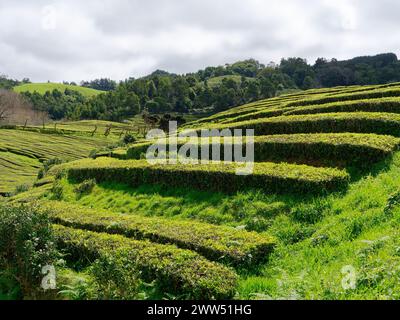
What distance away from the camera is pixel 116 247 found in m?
11.8

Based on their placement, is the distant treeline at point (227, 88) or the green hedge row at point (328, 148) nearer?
the green hedge row at point (328, 148)

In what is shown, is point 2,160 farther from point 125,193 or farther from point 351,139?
point 351,139

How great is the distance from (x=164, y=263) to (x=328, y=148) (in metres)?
9.61

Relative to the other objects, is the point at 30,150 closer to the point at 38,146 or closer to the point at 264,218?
the point at 38,146

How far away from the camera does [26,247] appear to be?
409 inches

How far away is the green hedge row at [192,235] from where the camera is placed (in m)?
10.8

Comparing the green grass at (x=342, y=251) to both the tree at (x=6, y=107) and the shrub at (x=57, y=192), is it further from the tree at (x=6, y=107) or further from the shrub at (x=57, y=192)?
the tree at (x=6, y=107)

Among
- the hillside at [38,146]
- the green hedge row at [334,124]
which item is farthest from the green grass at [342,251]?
the hillside at [38,146]

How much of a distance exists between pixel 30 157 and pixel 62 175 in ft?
207

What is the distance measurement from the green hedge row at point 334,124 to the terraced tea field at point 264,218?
2.1 inches

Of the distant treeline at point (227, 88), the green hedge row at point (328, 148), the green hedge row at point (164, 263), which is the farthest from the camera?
the distant treeline at point (227, 88)

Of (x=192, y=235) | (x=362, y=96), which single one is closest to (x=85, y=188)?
(x=192, y=235)

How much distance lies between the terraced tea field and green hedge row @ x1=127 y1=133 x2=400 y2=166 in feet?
0.15

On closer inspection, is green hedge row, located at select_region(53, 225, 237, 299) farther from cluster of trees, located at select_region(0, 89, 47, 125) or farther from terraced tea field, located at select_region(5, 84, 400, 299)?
cluster of trees, located at select_region(0, 89, 47, 125)
